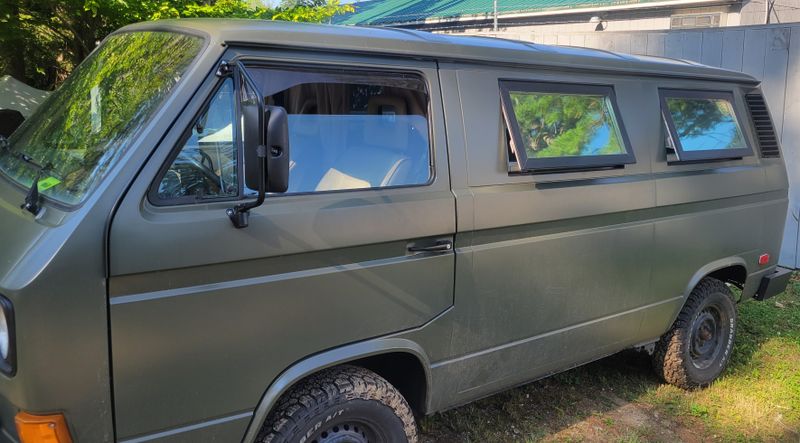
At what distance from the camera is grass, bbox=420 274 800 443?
12.6 ft

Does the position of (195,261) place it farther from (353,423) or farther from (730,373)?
(730,373)

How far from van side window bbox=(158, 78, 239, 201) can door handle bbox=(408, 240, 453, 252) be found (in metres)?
0.84

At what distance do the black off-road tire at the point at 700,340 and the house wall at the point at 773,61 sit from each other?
3.65 m

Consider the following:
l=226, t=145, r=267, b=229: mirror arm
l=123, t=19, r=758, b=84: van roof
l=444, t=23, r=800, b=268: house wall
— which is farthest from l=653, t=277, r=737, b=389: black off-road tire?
l=444, t=23, r=800, b=268: house wall

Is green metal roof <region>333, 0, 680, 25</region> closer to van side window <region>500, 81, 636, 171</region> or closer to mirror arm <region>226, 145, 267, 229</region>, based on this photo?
van side window <region>500, 81, 636, 171</region>

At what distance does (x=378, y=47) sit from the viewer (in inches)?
107

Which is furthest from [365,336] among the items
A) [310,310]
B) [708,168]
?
[708,168]

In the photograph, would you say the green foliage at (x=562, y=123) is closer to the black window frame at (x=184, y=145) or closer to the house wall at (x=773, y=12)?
the black window frame at (x=184, y=145)

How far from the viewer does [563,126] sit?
3.43 m

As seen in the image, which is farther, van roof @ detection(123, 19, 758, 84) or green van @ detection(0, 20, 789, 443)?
van roof @ detection(123, 19, 758, 84)

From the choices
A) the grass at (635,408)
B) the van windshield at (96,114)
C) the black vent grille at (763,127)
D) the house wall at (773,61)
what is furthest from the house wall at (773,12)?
the van windshield at (96,114)

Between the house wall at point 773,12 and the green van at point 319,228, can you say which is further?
the house wall at point 773,12

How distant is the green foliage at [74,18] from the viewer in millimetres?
7090

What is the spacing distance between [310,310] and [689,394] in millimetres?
3223
